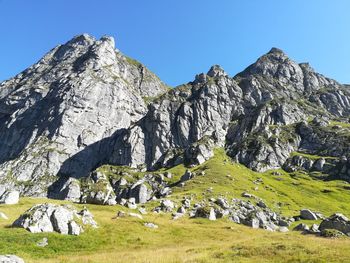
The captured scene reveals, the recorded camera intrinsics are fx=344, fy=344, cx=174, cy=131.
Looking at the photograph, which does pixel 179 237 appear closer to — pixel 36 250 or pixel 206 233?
pixel 206 233

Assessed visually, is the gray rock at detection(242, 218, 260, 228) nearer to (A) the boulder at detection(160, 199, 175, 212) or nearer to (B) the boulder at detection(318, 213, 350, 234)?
(A) the boulder at detection(160, 199, 175, 212)

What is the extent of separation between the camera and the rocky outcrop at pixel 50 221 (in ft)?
151

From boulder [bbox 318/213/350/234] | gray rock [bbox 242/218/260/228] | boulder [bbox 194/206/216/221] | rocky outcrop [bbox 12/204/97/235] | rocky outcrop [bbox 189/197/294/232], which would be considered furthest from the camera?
gray rock [bbox 242/218/260/228]

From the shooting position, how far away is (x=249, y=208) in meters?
127

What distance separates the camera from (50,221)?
47.5 m

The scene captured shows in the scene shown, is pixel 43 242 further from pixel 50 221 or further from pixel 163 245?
pixel 163 245

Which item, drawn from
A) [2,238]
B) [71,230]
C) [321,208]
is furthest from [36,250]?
[321,208]

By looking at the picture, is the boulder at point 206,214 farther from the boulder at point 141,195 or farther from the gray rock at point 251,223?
the boulder at point 141,195

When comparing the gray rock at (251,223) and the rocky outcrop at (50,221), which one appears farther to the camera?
the gray rock at (251,223)

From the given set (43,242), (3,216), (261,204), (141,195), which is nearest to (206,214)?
(3,216)

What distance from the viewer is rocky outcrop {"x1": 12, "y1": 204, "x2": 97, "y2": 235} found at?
4603 centimetres

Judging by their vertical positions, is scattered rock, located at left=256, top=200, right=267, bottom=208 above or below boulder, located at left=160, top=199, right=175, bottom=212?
below

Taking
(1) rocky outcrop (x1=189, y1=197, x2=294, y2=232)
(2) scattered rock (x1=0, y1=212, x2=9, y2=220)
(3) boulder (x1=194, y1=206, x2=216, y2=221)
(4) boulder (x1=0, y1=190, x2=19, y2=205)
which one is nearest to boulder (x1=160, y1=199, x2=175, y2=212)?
(1) rocky outcrop (x1=189, y1=197, x2=294, y2=232)

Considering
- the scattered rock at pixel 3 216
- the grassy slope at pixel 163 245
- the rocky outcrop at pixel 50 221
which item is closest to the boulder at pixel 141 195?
the grassy slope at pixel 163 245
